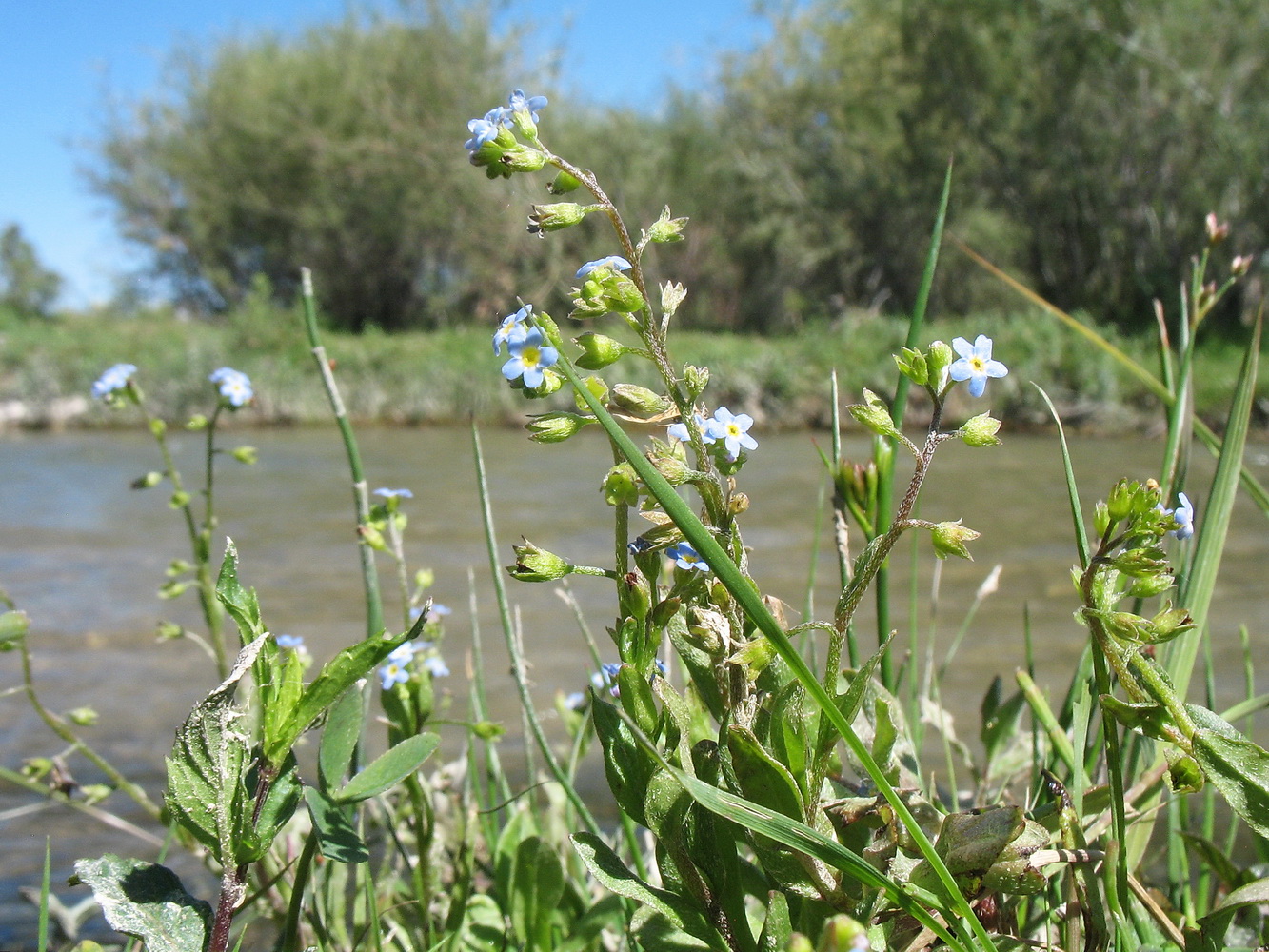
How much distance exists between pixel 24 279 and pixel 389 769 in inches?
942

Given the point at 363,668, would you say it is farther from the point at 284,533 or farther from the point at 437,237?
the point at 437,237

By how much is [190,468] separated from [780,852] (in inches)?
268

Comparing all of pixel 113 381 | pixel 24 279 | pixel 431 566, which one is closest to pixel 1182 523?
pixel 113 381

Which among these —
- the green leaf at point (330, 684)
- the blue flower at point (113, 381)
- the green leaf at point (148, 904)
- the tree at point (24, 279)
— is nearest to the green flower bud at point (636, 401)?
the green leaf at point (330, 684)

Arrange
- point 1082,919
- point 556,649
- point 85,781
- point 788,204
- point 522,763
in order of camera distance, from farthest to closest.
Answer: point 788,204 < point 556,649 < point 522,763 < point 85,781 < point 1082,919

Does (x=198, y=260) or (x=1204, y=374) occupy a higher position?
(x=198, y=260)

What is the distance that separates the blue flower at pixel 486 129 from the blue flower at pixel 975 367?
327 millimetres

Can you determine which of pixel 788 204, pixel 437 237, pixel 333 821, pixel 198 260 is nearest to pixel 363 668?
pixel 333 821

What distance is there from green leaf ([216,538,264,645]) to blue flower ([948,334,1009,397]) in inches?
18.2

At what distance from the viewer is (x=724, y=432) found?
0.64m

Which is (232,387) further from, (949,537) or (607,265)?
(949,537)

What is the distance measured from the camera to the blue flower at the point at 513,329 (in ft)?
1.95

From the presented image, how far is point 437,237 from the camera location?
19047 mm

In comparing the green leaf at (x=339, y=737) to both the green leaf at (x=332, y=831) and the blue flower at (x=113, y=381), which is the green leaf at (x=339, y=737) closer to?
the green leaf at (x=332, y=831)
